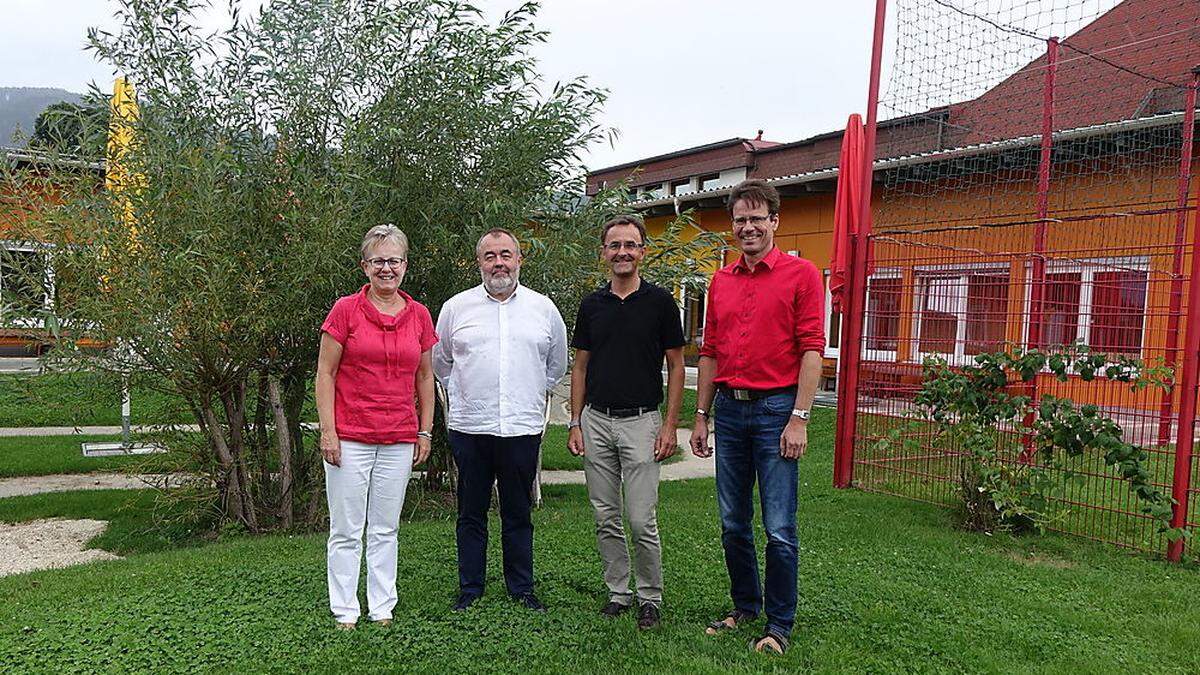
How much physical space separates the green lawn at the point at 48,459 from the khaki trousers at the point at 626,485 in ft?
18.5

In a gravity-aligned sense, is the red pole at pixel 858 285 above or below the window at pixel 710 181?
below

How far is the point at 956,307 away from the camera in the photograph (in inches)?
272

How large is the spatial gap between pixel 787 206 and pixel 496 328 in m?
13.4

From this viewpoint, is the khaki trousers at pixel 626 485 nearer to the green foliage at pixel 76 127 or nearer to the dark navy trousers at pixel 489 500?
the dark navy trousers at pixel 489 500

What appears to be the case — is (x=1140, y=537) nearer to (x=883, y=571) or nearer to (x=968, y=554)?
(x=968, y=554)

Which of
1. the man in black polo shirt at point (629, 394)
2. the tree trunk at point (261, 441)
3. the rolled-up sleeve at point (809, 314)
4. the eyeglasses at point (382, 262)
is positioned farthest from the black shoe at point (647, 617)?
the tree trunk at point (261, 441)

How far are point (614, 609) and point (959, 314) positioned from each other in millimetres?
4025

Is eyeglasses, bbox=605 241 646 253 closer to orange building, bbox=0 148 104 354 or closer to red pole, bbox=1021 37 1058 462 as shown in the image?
red pole, bbox=1021 37 1058 462

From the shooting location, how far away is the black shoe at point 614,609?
412 centimetres

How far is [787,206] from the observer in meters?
16.5

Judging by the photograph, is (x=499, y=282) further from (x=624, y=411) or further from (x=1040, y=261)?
(x=1040, y=261)

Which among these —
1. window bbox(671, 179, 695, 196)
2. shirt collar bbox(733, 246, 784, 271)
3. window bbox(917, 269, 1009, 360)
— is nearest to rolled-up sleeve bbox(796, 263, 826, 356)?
shirt collar bbox(733, 246, 784, 271)

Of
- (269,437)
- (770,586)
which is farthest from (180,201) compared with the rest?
(770,586)

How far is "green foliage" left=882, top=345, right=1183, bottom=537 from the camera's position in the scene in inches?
210
